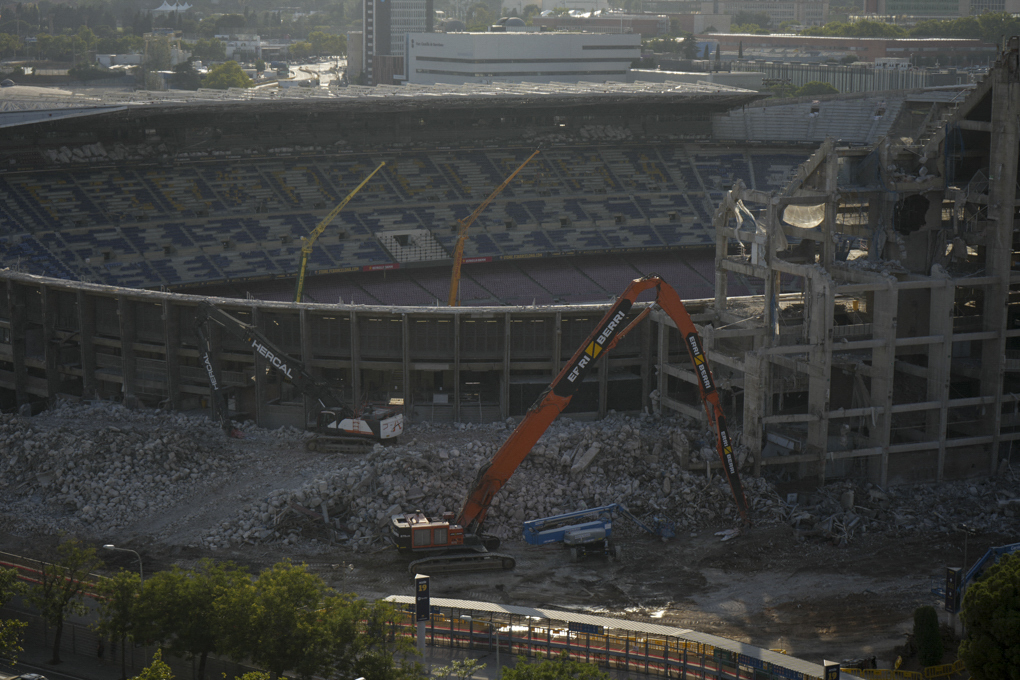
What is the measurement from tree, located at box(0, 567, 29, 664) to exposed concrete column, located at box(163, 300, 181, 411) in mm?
17627

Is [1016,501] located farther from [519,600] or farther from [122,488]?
[122,488]

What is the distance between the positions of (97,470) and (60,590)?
12.1 metres

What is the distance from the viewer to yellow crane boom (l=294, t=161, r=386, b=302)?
71.6 meters

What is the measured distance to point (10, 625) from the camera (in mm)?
31734

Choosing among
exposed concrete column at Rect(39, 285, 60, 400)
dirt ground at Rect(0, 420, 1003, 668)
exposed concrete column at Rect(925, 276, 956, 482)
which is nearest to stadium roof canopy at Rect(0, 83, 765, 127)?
exposed concrete column at Rect(39, 285, 60, 400)

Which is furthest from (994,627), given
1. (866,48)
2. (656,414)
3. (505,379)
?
(866,48)

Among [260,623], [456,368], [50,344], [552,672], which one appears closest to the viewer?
[552,672]

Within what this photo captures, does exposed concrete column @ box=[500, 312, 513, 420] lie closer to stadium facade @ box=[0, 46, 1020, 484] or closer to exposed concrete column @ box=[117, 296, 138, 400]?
stadium facade @ box=[0, 46, 1020, 484]

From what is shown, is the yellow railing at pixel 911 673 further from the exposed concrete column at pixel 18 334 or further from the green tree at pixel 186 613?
the exposed concrete column at pixel 18 334

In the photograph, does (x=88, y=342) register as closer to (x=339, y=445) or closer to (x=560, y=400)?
(x=339, y=445)

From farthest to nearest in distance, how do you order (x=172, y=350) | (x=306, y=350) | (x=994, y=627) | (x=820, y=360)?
(x=172, y=350)
(x=306, y=350)
(x=820, y=360)
(x=994, y=627)

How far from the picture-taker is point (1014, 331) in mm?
47750

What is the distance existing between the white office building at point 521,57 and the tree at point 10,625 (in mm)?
118311

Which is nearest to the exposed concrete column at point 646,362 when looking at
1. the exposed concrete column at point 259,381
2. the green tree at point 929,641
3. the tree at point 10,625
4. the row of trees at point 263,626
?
the exposed concrete column at point 259,381
